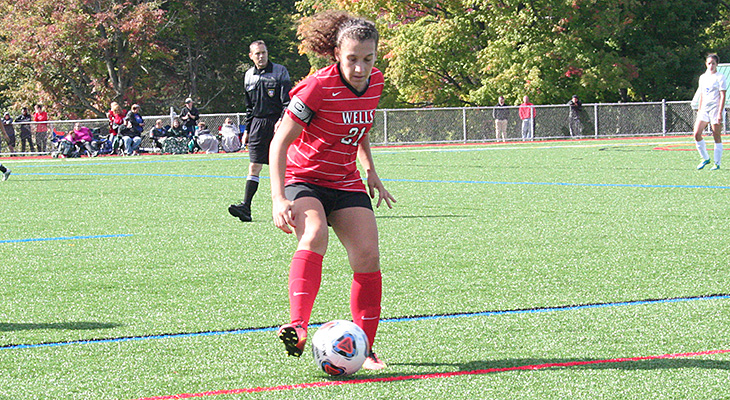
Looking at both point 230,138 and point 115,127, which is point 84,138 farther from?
point 230,138

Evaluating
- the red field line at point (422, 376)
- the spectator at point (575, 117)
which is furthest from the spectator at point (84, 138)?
the red field line at point (422, 376)

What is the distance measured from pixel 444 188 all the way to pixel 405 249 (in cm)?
640

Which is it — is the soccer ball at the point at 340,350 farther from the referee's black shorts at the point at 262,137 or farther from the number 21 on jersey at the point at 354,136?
the referee's black shorts at the point at 262,137

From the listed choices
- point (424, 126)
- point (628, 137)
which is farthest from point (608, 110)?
point (424, 126)

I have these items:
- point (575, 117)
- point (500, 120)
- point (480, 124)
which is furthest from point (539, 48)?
point (480, 124)

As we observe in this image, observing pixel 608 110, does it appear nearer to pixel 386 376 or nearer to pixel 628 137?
pixel 628 137

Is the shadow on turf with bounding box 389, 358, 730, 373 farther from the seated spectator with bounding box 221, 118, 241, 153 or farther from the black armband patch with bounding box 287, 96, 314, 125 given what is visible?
the seated spectator with bounding box 221, 118, 241, 153

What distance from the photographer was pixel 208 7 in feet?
156

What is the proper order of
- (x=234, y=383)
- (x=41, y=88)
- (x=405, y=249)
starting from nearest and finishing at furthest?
(x=234, y=383) → (x=405, y=249) → (x=41, y=88)

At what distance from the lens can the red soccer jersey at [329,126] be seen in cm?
451

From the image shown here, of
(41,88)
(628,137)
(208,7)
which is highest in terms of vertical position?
(208,7)

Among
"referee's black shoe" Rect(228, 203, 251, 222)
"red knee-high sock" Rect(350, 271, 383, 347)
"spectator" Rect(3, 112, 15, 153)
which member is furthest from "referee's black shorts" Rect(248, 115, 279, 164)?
"spectator" Rect(3, 112, 15, 153)

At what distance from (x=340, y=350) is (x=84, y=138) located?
2665 centimetres

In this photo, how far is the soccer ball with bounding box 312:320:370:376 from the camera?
416 centimetres
